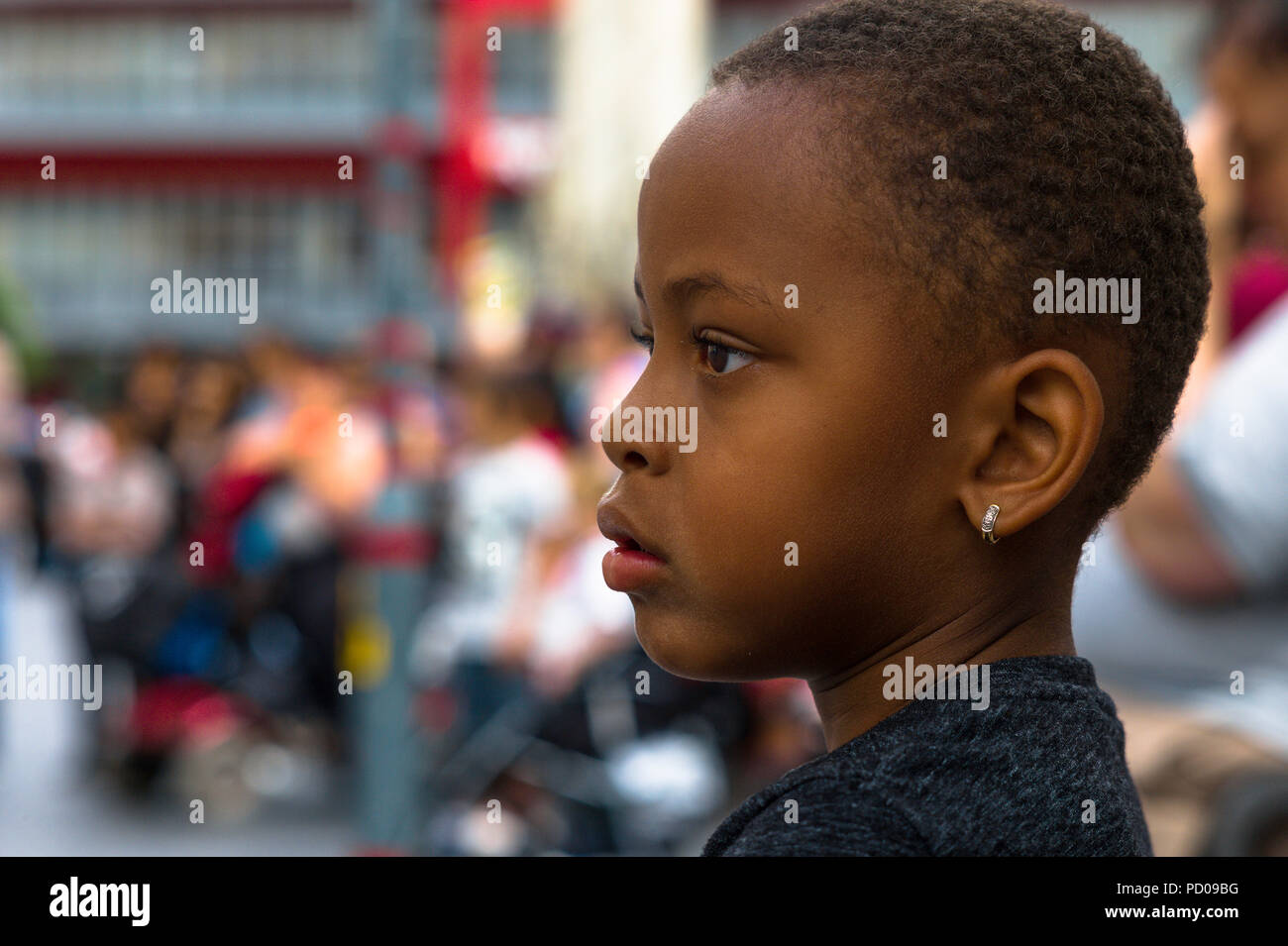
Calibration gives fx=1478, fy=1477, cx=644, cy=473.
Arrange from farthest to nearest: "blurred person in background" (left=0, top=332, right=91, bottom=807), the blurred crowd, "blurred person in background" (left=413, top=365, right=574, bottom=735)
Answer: "blurred person in background" (left=0, top=332, right=91, bottom=807) < "blurred person in background" (left=413, top=365, right=574, bottom=735) < the blurred crowd

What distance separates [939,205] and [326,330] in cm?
2639

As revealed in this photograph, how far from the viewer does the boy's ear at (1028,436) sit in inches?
37.9

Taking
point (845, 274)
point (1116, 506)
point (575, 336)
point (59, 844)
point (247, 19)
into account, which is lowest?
point (59, 844)

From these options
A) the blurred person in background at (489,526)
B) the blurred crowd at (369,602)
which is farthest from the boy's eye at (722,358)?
the blurred person in background at (489,526)

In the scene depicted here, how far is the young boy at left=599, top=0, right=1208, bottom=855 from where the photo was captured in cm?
95

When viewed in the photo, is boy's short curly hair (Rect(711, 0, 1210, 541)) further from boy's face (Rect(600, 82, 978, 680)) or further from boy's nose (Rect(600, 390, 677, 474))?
boy's nose (Rect(600, 390, 677, 474))

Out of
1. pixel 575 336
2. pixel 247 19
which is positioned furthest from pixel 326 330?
pixel 575 336

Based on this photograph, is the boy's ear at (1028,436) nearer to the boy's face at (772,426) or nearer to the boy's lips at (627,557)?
the boy's face at (772,426)

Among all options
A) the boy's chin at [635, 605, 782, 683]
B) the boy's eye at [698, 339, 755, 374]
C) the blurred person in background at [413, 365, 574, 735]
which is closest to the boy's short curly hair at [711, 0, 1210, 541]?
the boy's eye at [698, 339, 755, 374]

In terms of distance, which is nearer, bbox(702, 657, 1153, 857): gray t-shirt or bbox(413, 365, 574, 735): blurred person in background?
bbox(702, 657, 1153, 857): gray t-shirt

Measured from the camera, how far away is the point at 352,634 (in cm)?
468

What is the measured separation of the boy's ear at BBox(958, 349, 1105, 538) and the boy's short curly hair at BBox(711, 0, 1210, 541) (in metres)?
0.03

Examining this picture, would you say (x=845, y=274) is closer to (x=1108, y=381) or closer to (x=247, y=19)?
(x=1108, y=381)

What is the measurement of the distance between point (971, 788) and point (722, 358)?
1.06ft
